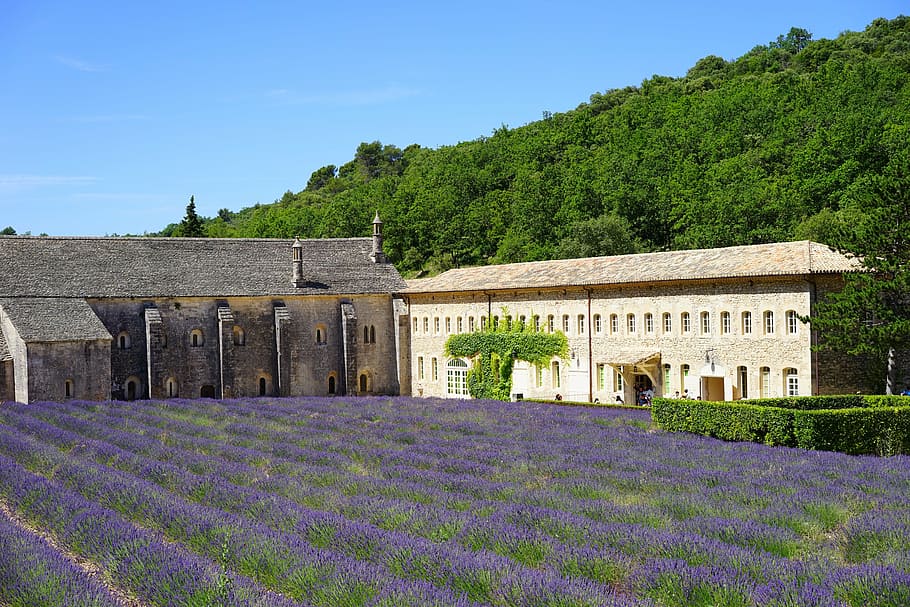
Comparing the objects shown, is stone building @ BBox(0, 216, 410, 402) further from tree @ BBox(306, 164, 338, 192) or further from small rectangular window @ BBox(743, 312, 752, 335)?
tree @ BBox(306, 164, 338, 192)

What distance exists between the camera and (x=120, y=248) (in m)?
47.2

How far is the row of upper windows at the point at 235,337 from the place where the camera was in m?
43.9

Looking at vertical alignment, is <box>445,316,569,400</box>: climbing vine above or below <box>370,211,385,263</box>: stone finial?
below

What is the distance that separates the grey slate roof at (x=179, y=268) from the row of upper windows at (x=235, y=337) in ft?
6.04

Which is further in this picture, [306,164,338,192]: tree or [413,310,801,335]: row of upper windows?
[306,164,338,192]: tree

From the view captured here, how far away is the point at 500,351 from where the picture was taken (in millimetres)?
41906

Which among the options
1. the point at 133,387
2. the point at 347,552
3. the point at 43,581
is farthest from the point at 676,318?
the point at 43,581

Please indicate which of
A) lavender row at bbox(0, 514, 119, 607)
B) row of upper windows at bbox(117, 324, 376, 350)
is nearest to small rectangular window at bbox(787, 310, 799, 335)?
lavender row at bbox(0, 514, 119, 607)

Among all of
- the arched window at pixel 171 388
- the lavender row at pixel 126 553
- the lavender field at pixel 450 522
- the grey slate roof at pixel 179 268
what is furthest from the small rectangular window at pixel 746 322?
the arched window at pixel 171 388

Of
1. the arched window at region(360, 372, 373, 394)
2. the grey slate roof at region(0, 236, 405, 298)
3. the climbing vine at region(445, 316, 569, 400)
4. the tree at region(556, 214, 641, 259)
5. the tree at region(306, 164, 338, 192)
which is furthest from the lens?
the tree at region(306, 164, 338, 192)

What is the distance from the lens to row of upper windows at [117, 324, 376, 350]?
43.9 metres

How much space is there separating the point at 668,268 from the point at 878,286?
885cm

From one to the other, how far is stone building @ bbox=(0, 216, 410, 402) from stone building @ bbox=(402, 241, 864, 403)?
7.31 meters

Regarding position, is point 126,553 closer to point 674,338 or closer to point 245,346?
point 674,338
